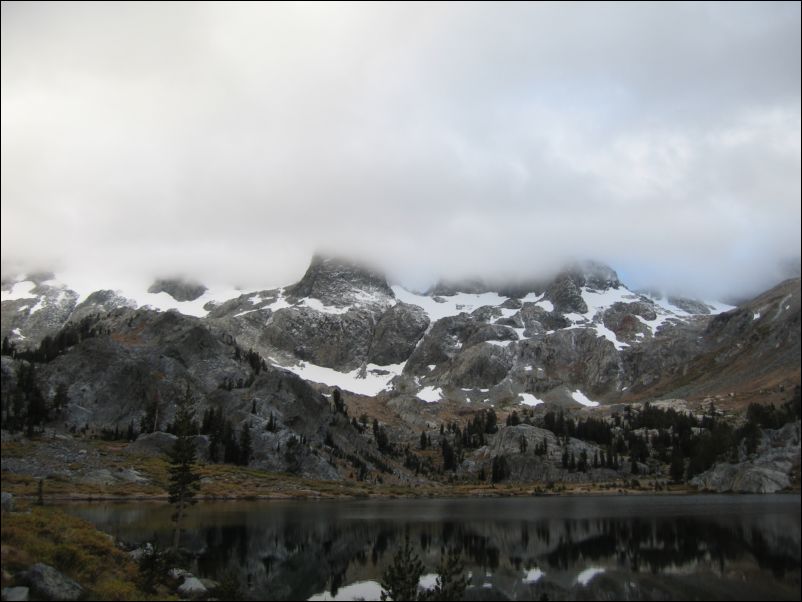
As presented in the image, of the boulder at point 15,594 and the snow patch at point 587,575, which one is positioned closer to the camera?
the boulder at point 15,594

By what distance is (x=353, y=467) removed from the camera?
609ft

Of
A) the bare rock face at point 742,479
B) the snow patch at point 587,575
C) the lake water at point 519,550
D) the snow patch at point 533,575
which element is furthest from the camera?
the bare rock face at point 742,479

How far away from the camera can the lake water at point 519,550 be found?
120ft

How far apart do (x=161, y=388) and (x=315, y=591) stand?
153 m

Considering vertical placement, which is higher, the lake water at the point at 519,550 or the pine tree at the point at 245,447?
the lake water at the point at 519,550

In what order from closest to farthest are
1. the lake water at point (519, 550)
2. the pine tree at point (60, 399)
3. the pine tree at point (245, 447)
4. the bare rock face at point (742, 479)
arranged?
the lake water at point (519, 550)
the bare rock face at point (742, 479)
the pine tree at point (60, 399)
the pine tree at point (245, 447)

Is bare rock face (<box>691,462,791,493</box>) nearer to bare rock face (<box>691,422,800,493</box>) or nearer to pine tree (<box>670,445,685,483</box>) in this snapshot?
bare rock face (<box>691,422,800,493</box>)

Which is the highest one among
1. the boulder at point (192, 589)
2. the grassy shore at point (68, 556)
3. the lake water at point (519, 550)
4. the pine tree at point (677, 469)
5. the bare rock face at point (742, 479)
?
the grassy shore at point (68, 556)

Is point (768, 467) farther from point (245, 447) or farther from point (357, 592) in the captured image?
point (245, 447)

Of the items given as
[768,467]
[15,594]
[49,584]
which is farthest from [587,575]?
[768,467]

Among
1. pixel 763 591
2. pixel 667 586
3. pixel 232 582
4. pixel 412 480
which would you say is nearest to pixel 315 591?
pixel 232 582

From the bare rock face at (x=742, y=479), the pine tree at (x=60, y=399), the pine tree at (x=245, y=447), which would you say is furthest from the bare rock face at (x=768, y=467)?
the pine tree at (x=60, y=399)

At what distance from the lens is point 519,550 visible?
5228cm

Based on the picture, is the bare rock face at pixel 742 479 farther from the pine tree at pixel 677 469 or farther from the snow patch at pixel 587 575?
the snow patch at pixel 587 575
